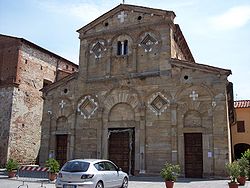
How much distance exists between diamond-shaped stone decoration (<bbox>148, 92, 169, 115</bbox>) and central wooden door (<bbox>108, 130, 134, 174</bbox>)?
2.22 m

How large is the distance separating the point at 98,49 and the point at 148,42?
4217mm

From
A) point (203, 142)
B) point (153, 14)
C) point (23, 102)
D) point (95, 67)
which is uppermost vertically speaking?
point (153, 14)

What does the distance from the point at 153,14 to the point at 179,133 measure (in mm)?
8961

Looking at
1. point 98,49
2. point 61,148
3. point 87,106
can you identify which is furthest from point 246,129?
point 61,148

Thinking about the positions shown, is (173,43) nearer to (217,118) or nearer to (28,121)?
(217,118)

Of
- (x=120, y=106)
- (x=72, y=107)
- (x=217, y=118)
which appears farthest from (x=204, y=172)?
(x=72, y=107)

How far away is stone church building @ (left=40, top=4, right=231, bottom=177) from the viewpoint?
59.8ft

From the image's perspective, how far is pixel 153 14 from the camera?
2145 cm

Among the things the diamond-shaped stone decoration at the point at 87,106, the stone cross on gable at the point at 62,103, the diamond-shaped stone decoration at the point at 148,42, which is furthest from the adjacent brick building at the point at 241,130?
the stone cross on gable at the point at 62,103

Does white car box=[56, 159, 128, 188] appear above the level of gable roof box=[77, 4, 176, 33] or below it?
below

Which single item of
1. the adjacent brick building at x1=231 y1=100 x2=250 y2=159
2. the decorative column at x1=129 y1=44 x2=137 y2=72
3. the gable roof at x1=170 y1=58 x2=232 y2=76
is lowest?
the adjacent brick building at x1=231 y1=100 x2=250 y2=159

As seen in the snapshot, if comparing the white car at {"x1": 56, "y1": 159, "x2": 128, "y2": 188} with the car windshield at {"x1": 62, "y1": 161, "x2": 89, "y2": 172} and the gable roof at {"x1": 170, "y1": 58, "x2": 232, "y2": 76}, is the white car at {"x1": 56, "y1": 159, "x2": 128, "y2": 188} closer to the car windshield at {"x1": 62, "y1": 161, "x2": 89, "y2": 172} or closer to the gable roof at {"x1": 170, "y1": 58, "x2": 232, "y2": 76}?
the car windshield at {"x1": 62, "y1": 161, "x2": 89, "y2": 172}

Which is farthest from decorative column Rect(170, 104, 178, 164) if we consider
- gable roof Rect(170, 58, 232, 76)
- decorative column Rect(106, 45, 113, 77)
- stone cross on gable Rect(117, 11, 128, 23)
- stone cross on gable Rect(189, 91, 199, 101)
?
stone cross on gable Rect(117, 11, 128, 23)

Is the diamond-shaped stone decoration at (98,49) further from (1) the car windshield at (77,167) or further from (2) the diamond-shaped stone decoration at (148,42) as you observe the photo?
(1) the car windshield at (77,167)
